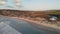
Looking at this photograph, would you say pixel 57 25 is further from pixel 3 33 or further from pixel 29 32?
pixel 3 33

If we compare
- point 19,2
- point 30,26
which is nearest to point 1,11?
point 19,2

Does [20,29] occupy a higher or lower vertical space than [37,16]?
lower

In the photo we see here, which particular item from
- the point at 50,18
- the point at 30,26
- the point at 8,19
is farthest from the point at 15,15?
the point at 50,18

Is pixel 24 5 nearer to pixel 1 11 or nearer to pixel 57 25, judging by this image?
pixel 1 11

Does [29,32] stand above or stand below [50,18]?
below

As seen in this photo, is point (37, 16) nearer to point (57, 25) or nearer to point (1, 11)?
point (57, 25)

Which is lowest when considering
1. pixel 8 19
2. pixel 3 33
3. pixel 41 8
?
pixel 3 33

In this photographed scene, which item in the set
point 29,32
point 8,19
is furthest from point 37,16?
point 8,19
